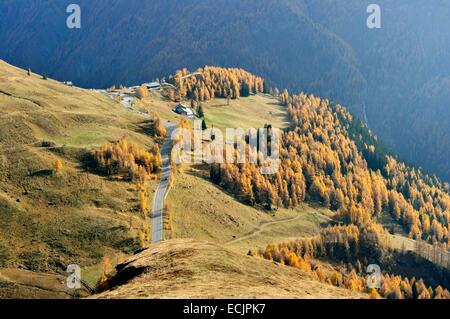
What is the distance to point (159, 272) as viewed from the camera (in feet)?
214

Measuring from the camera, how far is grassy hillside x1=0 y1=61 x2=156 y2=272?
12912 cm

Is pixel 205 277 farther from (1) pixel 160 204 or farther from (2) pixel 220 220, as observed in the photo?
(2) pixel 220 220

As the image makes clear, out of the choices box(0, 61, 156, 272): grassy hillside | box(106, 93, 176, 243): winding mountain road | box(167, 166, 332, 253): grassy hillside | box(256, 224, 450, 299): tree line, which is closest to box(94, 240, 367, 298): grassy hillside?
box(0, 61, 156, 272): grassy hillside

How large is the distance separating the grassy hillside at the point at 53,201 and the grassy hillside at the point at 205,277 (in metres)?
56.1

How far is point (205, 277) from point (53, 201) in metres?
97.3

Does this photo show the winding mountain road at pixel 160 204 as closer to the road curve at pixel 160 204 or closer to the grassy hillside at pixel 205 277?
the road curve at pixel 160 204

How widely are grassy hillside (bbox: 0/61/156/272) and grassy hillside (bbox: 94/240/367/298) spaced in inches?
2209

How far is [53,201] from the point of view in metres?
148

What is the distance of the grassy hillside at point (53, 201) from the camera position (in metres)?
129

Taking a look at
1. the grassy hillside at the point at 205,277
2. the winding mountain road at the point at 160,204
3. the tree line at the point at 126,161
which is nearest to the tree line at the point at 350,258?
the winding mountain road at the point at 160,204

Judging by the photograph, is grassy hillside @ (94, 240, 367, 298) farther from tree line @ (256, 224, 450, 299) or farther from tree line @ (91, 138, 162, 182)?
tree line @ (91, 138, 162, 182)

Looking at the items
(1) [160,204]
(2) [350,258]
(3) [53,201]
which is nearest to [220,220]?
(1) [160,204]
